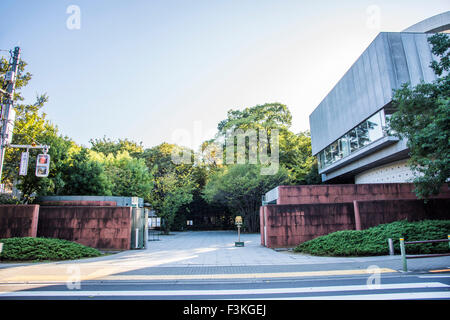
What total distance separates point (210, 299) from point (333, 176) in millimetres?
23991

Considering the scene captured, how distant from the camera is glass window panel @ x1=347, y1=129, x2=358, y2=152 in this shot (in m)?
20.9

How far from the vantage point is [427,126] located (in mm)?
11039

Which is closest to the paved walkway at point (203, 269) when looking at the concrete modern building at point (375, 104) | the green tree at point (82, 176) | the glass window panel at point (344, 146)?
the concrete modern building at point (375, 104)

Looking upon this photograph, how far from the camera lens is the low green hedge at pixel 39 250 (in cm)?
1111

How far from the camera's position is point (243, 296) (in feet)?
19.6

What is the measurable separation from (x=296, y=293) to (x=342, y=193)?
1140cm

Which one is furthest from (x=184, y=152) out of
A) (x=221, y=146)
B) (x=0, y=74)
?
(x=0, y=74)

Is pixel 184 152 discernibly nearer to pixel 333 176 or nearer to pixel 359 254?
pixel 333 176

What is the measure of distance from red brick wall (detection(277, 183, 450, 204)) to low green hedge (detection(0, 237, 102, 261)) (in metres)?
11.2

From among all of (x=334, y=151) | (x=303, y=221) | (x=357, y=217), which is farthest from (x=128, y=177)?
(x=357, y=217)

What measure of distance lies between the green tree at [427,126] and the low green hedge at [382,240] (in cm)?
173

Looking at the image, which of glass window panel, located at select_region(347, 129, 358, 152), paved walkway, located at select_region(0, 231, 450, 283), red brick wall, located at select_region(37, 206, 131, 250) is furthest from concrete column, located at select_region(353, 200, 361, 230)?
red brick wall, located at select_region(37, 206, 131, 250)

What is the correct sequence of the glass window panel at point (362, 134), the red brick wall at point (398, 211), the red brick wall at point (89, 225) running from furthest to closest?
the glass window panel at point (362, 134) → the red brick wall at point (89, 225) → the red brick wall at point (398, 211)

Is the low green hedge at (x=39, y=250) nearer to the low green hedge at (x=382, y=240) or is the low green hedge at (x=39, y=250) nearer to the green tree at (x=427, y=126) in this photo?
the low green hedge at (x=382, y=240)
